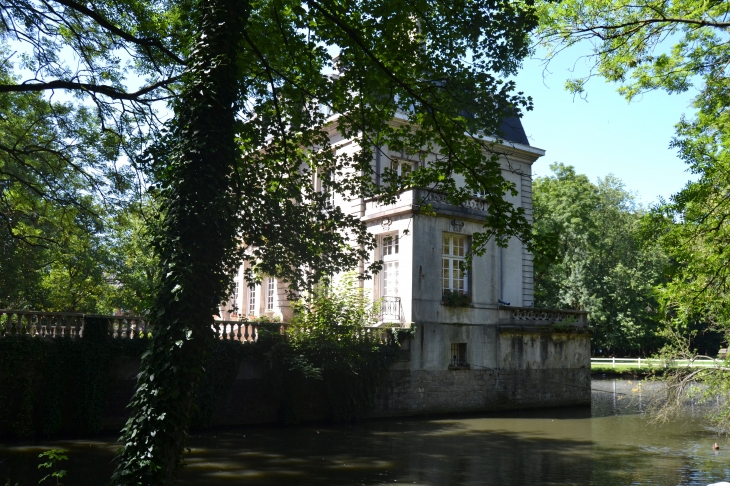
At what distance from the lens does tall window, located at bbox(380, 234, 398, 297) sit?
74.2 ft

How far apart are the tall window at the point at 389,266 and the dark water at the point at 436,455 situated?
459cm

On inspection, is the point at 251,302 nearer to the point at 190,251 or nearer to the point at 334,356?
the point at 334,356

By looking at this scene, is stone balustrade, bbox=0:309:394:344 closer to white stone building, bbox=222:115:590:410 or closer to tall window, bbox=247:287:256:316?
white stone building, bbox=222:115:590:410

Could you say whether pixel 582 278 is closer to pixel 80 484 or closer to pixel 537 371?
pixel 537 371

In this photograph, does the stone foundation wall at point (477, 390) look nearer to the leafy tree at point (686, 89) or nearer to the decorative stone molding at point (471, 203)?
the decorative stone molding at point (471, 203)

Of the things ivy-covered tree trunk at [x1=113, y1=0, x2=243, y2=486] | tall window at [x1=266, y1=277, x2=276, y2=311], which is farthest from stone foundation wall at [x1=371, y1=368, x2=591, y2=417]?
ivy-covered tree trunk at [x1=113, y1=0, x2=243, y2=486]

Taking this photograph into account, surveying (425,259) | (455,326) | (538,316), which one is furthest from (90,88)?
(538,316)

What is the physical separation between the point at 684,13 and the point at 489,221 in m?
4.30

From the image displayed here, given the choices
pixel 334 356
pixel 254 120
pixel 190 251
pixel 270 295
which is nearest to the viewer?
pixel 190 251

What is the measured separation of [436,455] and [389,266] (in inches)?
371

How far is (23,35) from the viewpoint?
39.6ft

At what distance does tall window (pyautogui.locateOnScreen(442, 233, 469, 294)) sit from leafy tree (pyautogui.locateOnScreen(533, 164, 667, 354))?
18.5 m

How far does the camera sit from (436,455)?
1438 centimetres

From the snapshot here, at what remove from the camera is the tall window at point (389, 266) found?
2261 cm
